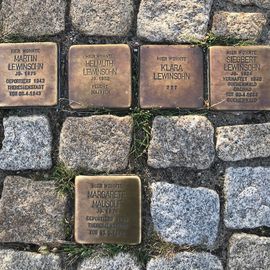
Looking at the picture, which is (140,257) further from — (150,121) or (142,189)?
(150,121)

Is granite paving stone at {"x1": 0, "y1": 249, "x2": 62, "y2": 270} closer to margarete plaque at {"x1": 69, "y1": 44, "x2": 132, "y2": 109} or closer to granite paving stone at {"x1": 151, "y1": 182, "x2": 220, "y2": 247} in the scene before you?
granite paving stone at {"x1": 151, "y1": 182, "x2": 220, "y2": 247}

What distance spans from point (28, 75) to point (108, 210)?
0.71 metres

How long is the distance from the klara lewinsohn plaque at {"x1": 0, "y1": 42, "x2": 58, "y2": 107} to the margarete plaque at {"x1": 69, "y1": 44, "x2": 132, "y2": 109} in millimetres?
93

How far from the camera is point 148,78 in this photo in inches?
82.1

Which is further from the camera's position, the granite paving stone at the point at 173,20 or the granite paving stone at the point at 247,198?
the granite paving stone at the point at 173,20

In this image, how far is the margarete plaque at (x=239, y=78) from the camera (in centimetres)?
207

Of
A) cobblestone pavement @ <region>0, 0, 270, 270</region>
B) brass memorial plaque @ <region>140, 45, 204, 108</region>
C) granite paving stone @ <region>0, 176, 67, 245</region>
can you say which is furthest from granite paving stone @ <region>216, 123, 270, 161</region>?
granite paving stone @ <region>0, 176, 67, 245</region>

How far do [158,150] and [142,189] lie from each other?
19 cm

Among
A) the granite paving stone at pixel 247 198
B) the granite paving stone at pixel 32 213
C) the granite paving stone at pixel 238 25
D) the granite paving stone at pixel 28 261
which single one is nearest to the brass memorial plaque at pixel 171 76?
the granite paving stone at pixel 238 25

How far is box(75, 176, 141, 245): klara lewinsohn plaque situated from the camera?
2.00m

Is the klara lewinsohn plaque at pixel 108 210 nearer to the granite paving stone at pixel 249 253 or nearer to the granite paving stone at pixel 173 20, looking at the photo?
the granite paving stone at pixel 249 253

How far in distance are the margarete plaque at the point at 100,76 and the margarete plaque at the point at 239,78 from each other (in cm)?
39

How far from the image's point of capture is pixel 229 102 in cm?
207

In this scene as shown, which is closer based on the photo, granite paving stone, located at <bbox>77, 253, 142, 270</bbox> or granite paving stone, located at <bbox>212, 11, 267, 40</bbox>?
granite paving stone, located at <bbox>77, 253, 142, 270</bbox>
